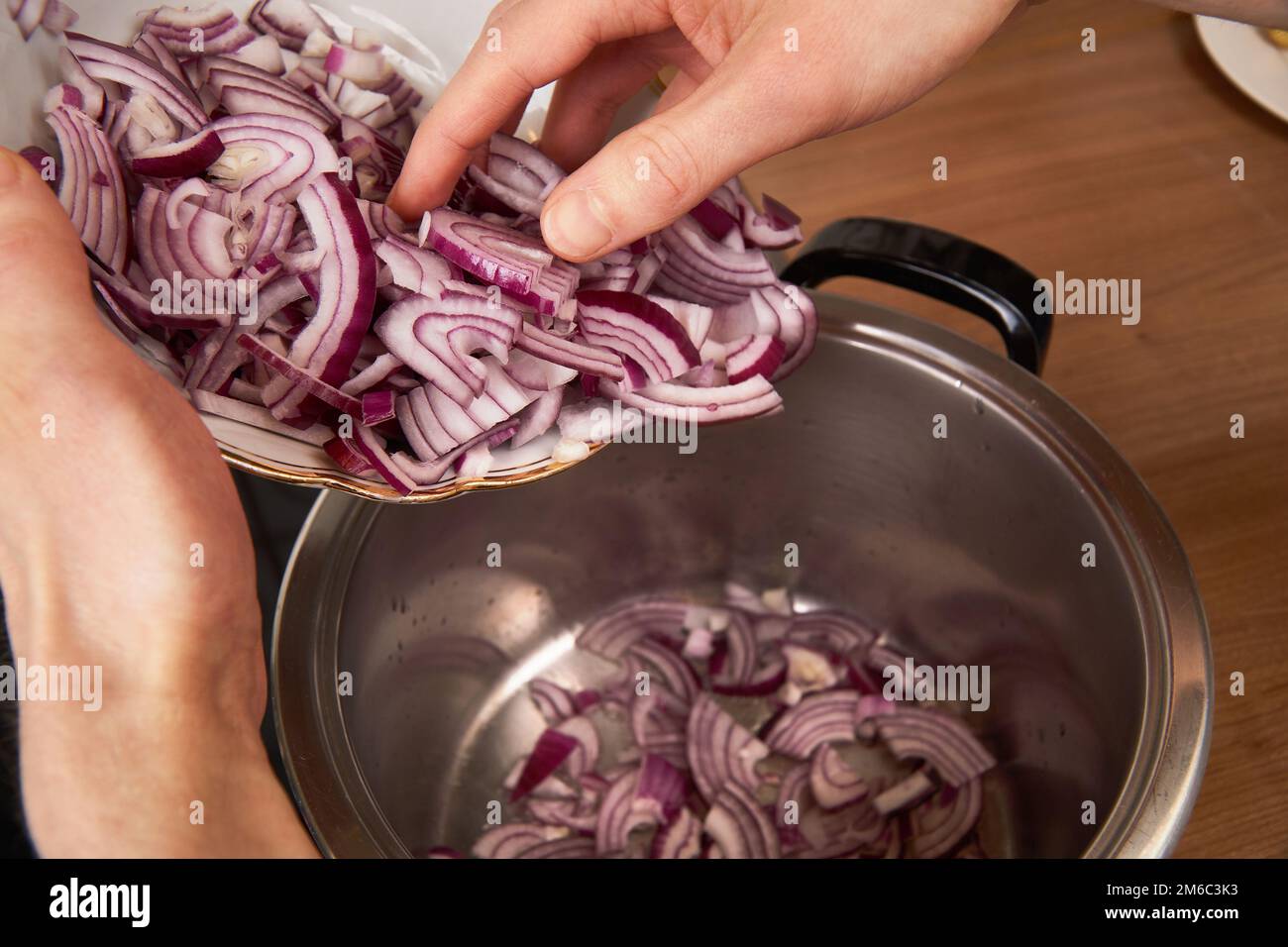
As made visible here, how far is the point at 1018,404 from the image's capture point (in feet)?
2.51

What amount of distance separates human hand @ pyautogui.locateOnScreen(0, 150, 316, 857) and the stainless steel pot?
0.56ft

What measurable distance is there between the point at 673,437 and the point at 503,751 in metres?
0.33

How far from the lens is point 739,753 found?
0.91m

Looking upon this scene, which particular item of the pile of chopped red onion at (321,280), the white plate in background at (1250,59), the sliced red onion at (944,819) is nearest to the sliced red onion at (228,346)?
the pile of chopped red onion at (321,280)

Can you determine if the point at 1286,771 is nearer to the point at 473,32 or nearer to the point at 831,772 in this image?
the point at 831,772

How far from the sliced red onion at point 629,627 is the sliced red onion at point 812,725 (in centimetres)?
14

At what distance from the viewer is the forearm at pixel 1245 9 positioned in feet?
2.65

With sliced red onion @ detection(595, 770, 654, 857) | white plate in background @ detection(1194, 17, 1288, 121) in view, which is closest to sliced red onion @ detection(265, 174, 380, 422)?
sliced red onion @ detection(595, 770, 654, 857)

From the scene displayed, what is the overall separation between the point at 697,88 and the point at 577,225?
0.15 meters

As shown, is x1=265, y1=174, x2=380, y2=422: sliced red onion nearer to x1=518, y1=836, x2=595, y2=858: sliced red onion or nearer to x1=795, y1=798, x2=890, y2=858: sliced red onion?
x1=518, y1=836, x2=595, y2=858: sliced red onion

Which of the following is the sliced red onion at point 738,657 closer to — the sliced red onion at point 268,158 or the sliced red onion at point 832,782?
the sliced red onion at point 832,782

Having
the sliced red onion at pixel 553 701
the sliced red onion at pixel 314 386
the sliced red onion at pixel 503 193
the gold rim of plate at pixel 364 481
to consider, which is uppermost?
the sliced red onion at pixel 503 193

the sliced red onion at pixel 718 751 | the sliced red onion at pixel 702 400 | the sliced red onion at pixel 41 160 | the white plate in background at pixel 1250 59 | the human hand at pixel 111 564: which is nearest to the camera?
the human hand at pixel 111 564

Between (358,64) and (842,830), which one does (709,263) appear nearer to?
(358,64)
